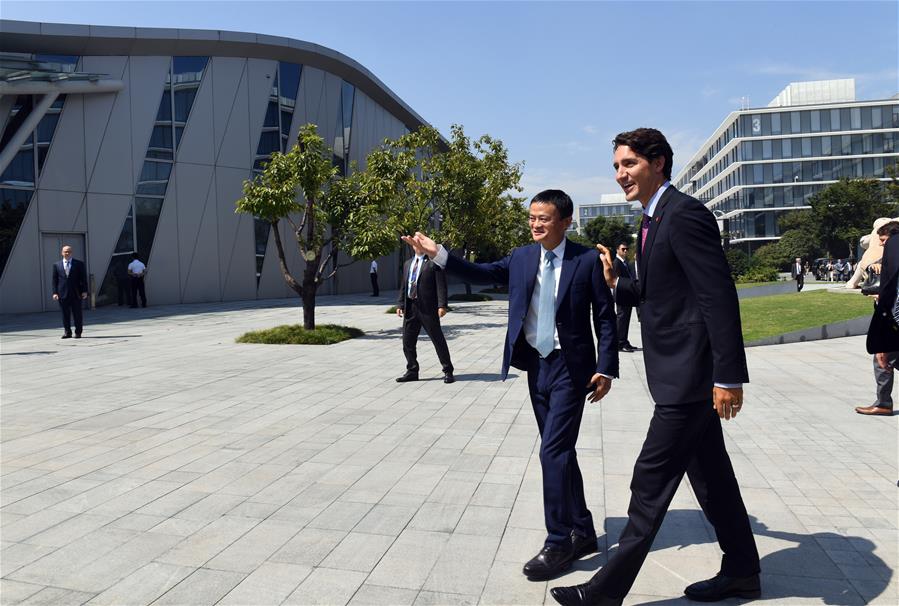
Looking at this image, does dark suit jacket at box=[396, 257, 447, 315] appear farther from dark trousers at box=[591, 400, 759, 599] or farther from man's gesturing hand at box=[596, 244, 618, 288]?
dark trousers at box=[591, 400, 759, 599]

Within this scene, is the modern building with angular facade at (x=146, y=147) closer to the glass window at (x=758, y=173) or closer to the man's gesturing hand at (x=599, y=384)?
the man's gesturing hand at (x=599, y=384)

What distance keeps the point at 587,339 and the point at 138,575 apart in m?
2.52

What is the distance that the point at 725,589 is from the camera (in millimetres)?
2998

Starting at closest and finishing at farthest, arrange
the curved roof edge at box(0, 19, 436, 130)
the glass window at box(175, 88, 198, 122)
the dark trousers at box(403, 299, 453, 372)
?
the dark trousers at box(403, 299, 453, 372) → the curved roof edge at box(0, 19, 436, 130) → the glass window at box(175, 88, 198, 122)

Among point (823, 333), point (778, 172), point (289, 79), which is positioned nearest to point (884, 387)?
point (823, 333)

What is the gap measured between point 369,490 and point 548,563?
1.69 metres

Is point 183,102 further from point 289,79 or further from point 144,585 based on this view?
point 144,585

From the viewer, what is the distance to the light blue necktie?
3.54 metres

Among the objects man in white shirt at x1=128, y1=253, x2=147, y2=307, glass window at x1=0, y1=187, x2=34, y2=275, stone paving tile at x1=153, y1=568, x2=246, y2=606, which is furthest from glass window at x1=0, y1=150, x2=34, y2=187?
stone paving tile at x1=153, y1=568, x2=246, y2=606

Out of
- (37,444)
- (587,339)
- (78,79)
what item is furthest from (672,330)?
(78,79)

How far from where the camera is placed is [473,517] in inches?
160

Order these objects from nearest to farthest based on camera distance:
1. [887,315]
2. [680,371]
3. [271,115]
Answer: [680,371] → [887,315] → [271,115]

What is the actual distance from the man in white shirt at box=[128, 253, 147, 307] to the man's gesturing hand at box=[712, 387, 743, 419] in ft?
81.2

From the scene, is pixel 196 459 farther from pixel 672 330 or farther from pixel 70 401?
pixel 672 330
